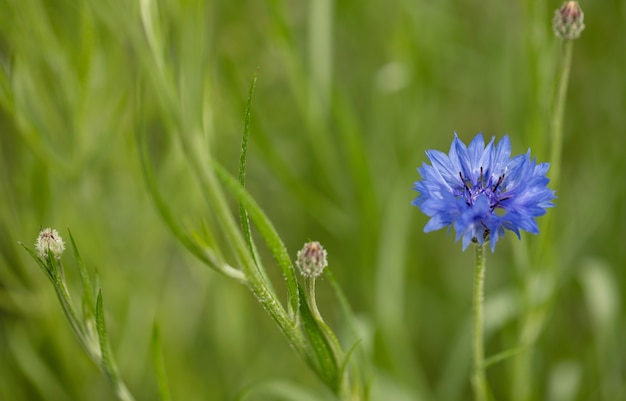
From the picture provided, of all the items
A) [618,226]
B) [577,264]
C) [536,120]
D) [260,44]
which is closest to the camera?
[536,120]

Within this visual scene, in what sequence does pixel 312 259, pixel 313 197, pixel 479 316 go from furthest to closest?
1. pixel 313 197
2. pixel 479 316
3. pixel 312 259

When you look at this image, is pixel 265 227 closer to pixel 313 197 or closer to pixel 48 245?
pixel 48 245

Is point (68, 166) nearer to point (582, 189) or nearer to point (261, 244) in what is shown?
point (261, 244)

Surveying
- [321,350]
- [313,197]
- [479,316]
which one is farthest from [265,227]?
[313,197]

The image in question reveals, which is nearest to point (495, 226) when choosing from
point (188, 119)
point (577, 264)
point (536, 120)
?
point (188, 119)

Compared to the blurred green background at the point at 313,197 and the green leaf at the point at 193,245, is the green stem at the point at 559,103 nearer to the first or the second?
the blurred green background at the point at 313,197

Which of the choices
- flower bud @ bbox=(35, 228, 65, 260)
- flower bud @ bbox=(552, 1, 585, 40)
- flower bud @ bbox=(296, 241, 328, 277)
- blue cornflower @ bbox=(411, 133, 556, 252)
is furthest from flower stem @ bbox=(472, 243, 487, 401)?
flower bud @ bbox=(35, 228, 65, 260)
